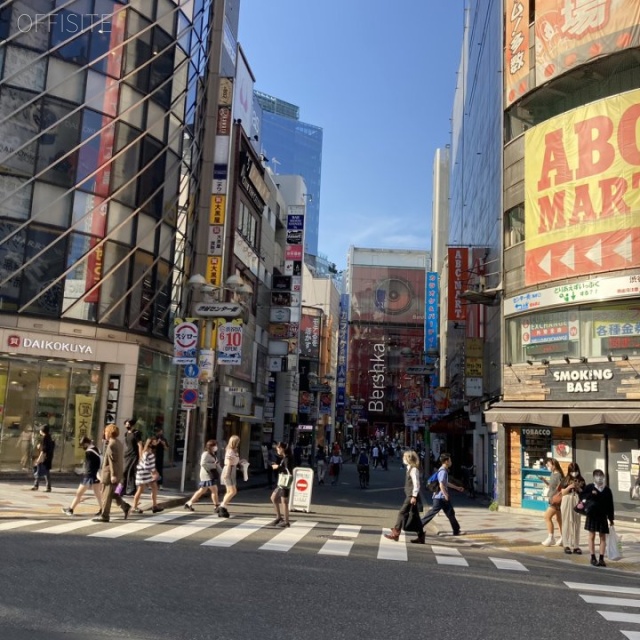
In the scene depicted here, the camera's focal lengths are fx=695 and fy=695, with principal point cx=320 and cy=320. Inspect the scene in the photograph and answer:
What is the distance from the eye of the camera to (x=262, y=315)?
4309 cm

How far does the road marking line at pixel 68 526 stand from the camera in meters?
11.6

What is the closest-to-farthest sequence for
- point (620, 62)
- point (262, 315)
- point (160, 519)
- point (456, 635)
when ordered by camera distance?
1. point (456, 635)
2. point (160, 519)
3. point (620, 62)
4. point (262, 315)

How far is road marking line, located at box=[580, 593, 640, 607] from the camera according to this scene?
345 inches

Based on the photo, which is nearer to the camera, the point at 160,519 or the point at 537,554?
the point at 537,554

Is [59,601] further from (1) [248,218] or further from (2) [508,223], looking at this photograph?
(1) [248,218]

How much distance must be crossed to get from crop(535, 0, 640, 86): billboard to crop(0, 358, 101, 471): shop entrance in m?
18.7

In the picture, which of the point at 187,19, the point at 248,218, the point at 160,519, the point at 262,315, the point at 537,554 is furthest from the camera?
the point at 262,315

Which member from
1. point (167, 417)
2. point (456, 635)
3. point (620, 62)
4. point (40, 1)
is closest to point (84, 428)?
point (167, 417)

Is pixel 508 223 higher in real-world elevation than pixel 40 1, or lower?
lower

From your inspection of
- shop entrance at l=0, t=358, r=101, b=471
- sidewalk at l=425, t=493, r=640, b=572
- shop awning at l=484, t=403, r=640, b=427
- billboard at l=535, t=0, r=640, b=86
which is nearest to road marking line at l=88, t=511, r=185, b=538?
sidewalk at l=425, t=493, r=640, b=572

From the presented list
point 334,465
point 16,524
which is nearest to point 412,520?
point 16,524

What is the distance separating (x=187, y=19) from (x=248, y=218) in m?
12.3

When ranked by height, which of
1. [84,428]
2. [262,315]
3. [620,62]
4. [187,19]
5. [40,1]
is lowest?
[84,428]
